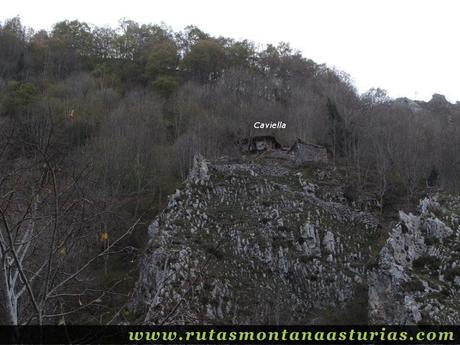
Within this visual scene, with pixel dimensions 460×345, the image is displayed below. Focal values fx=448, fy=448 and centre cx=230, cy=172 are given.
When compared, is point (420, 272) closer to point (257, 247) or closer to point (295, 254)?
point (295, 254)

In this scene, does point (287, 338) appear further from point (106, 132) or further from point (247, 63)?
point (247, 63)

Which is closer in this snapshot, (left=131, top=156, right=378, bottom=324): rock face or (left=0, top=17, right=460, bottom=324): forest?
(left=131, top=156, right=378, bottom=324): rock face

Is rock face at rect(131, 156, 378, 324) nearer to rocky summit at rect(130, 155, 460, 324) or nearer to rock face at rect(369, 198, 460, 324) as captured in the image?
rocky summit at rect(130, 155, 460, 324)

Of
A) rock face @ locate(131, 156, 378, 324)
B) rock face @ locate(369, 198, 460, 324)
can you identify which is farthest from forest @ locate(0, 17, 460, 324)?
rock face @ locate(369, 198, 460, 324)

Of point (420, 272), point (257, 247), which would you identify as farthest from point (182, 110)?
point (420, 272)

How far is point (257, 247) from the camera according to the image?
19.5 metres

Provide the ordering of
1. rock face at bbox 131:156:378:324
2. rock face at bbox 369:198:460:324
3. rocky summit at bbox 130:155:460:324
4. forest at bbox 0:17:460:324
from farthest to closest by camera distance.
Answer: forest at bbox 0:17:460:324 < rock face at bbox 131:156:378:324 < rocky summit at bbox 130:155:460:324 < rock face at bbox 369:198:460:324

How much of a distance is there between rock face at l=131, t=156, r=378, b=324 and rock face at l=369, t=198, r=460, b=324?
6.58 feet

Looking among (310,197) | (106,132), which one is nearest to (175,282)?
(310,197)

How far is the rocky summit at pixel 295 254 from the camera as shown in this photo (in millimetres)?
16188

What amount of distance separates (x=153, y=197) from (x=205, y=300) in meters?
10.2

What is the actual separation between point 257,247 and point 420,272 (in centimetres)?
654

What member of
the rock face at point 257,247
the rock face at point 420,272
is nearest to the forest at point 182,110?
the rock face at point 257,247

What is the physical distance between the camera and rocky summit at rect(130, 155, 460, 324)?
53.1 feet
